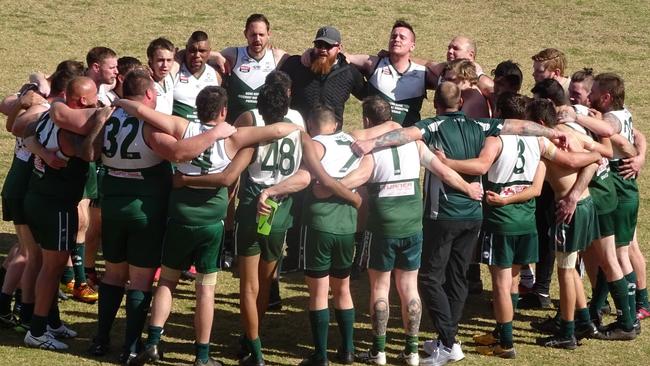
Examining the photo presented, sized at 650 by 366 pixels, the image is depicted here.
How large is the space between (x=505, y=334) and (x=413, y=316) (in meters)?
0.88

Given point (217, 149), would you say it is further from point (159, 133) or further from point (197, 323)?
point (197, 323)

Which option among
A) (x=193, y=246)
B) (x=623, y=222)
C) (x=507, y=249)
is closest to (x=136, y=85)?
(x=193, y=246)

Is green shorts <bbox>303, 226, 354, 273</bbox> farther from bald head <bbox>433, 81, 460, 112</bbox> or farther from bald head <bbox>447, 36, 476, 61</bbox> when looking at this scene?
bald head <bbox>447, 36, 476, 61</bbox>

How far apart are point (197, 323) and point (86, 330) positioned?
4.93 feet

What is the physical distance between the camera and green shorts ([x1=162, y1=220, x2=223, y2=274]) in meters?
9.03

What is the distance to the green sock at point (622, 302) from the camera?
10.3 m

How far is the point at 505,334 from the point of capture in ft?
32.3

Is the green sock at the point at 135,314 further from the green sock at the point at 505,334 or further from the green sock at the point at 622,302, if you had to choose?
the green sock at the point at 622,302

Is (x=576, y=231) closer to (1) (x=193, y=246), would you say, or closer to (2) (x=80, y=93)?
(1) (x=193, y=246)

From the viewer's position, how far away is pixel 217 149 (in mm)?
9031

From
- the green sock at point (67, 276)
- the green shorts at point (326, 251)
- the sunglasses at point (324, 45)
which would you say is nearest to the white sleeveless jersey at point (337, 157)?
the green shorts at point (326, 251)

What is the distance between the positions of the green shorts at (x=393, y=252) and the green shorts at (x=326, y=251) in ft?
0.72

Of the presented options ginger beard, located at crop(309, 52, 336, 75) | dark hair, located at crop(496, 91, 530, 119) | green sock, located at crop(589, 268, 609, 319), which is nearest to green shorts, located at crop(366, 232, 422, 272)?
dark hair, located at crop(496, 91, 530, 119)

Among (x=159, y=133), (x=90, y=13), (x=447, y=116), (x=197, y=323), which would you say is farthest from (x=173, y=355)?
(x=90, y=13)
